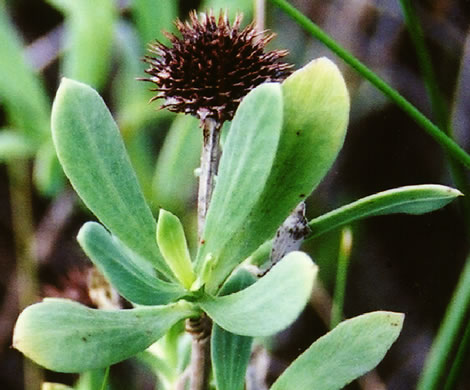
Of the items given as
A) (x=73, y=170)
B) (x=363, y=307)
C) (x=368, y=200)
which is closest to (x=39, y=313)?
(x=73, y=170)

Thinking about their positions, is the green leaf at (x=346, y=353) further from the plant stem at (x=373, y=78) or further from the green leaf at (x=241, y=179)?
the plant stem at (x=373, y=78)

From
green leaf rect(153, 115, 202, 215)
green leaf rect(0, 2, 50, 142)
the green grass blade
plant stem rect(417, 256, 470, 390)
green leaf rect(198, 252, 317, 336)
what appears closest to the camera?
green leaf rect(198, 252, 317, 336)

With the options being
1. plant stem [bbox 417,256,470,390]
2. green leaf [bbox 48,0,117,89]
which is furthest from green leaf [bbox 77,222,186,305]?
green leaf [bbox 48,0,117,89]

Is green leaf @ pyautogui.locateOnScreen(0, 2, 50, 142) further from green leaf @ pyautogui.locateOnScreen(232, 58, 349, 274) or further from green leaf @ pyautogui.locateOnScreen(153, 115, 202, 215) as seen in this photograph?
green leaf @ pyautogui.locateOnScreen(232, 58, 349, 274)

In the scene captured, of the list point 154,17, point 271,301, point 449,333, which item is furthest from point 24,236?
point 271,301

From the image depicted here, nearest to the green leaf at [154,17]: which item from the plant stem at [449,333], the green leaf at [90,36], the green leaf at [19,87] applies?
the green leaf at [90,36]

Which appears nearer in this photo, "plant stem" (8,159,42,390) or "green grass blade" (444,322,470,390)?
"green grass blade" (444,322,470,390)
